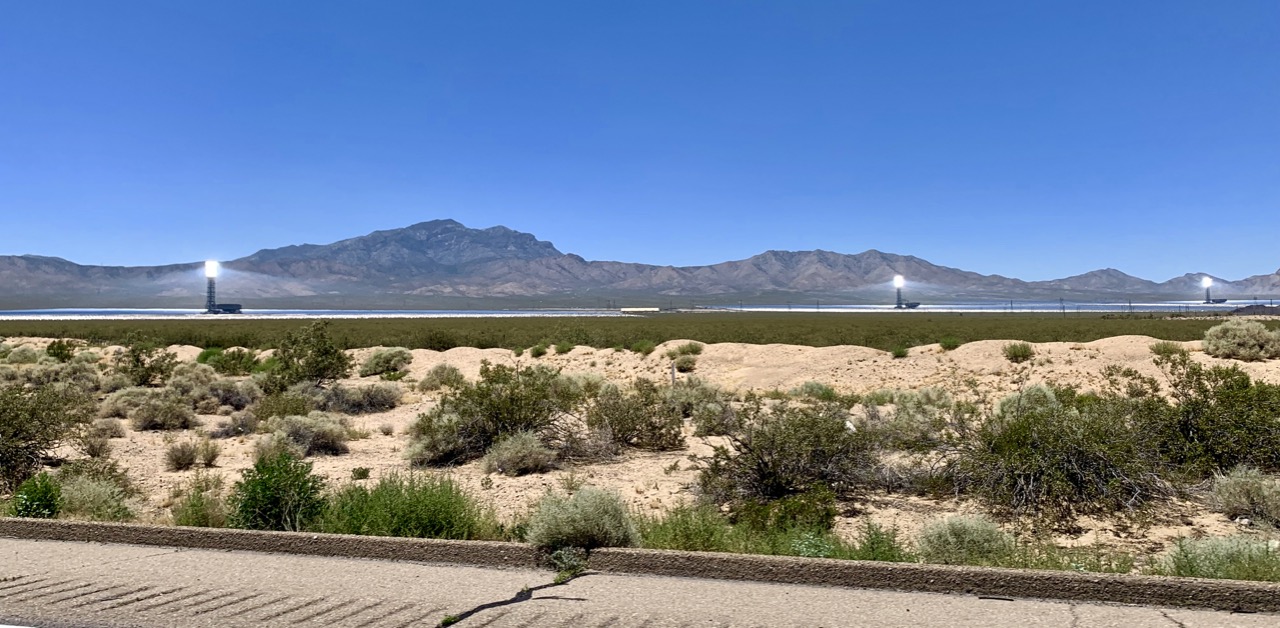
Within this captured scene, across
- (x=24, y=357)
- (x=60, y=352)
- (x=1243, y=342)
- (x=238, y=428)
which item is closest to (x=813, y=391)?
(x=238, y=428)

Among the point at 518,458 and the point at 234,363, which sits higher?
the point at 518,458

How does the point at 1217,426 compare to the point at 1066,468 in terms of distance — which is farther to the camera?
the point at 1217,426

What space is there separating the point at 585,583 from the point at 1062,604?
3459 mm

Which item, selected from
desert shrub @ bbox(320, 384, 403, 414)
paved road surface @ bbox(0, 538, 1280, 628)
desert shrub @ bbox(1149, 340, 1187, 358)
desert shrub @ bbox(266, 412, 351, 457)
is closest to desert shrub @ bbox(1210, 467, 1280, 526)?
paved road surface @ bbox(0, 538, 1280, 628)

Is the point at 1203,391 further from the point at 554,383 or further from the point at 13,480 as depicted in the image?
the point at 13,480

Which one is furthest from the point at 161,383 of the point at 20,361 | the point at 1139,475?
the point at 1139,475

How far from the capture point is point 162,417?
18203 millimetres

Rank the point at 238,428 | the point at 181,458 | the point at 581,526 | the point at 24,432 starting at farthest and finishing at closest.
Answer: the point at 238,428 < the point at 181,458 < the point at 24,432 < the point at 581,526

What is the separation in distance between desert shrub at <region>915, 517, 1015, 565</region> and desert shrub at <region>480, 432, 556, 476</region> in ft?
23.4

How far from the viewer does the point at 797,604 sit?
548 centimetres

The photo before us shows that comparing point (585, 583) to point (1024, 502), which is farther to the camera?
point (1024, 502)

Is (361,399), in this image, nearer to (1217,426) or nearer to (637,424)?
(637,424)

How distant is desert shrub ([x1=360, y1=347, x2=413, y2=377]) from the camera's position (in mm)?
33406

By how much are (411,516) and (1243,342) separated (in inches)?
1305
